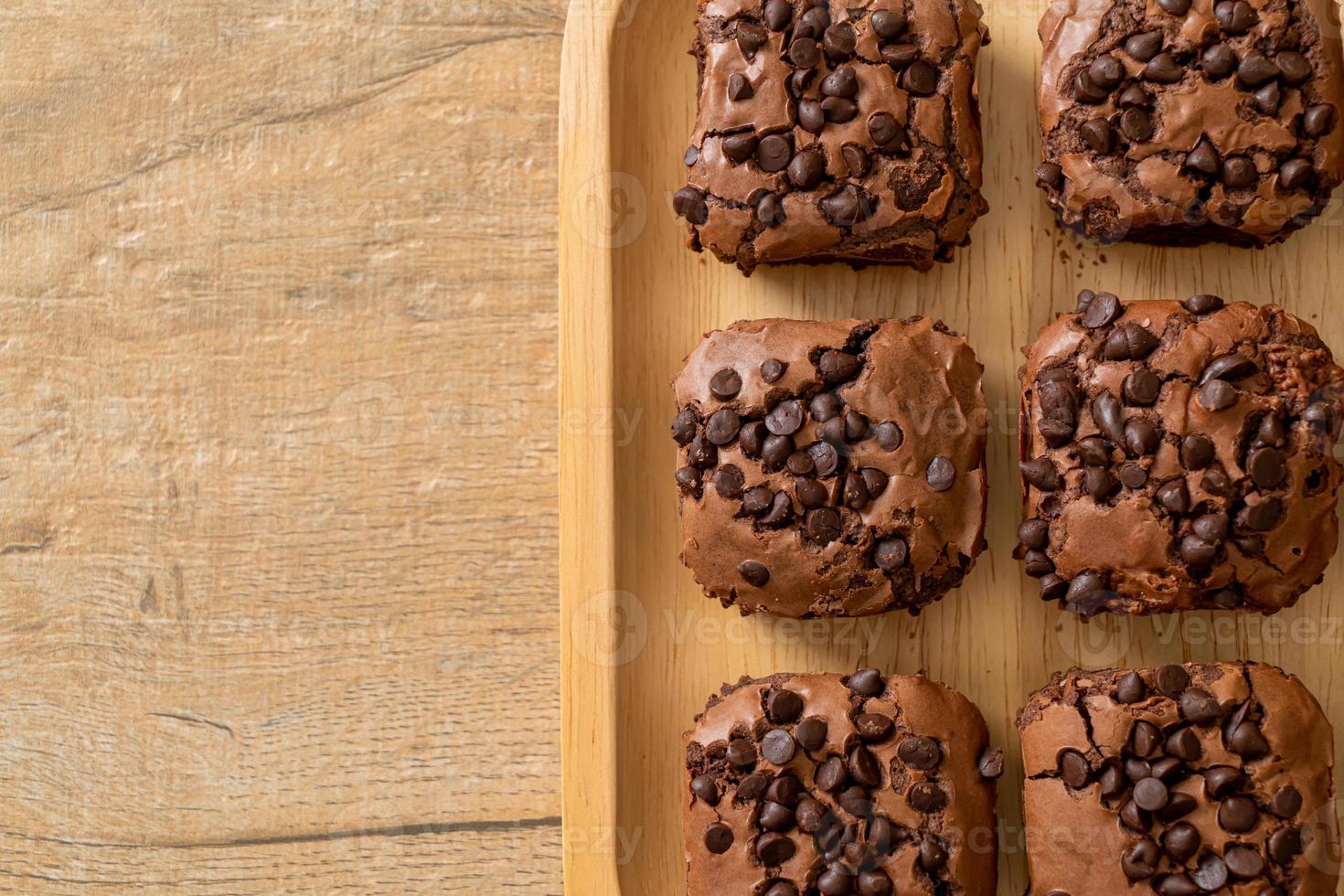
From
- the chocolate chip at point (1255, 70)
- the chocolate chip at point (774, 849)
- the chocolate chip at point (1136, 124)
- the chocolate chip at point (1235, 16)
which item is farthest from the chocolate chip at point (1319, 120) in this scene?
the chocolate chip at point (774, 849)

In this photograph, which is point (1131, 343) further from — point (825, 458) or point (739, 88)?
point (739, 88)

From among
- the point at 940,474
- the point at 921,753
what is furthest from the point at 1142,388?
the point at 921,753

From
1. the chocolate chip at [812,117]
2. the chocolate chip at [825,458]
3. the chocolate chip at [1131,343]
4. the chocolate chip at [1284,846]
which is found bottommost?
the chocolate chip at [1284,846]

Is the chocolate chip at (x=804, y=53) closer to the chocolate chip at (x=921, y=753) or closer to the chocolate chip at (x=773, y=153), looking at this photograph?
the chocolate chip at (x=773, y=153)

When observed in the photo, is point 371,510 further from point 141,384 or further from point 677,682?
point 677,682

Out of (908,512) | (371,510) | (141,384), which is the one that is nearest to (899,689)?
(908,512)
